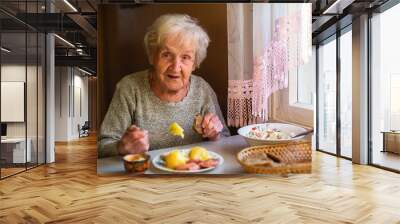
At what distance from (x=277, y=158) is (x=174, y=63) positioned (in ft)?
6.55

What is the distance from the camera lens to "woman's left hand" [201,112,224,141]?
17.0ft

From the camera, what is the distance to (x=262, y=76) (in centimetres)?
520

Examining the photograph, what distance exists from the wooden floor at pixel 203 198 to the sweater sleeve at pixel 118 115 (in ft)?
2.12

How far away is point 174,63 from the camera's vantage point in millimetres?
5148

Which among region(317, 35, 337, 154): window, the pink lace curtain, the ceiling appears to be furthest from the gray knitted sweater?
region(317, 35, 337, 154): window

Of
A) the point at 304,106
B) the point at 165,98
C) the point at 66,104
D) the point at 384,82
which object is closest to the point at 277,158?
the point at 304,106


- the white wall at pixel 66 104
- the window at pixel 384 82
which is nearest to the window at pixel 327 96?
the window at pixel 384 82

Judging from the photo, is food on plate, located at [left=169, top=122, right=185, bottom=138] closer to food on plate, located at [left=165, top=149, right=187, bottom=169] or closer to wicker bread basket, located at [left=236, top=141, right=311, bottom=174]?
food on plate, located at [left=165, top=149, right=187, bottom=169]

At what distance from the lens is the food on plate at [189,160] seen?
5.07 metres

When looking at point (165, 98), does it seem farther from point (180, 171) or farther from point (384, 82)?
point (384, 82)

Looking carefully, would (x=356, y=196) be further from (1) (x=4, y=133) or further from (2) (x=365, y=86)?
(1) (x=4, y=133)

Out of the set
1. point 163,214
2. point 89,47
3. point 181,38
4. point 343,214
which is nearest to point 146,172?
point 163,214

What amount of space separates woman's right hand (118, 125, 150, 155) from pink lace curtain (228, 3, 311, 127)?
1230mm

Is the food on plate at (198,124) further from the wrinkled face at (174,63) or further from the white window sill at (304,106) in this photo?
the white window sill at (304,106)
